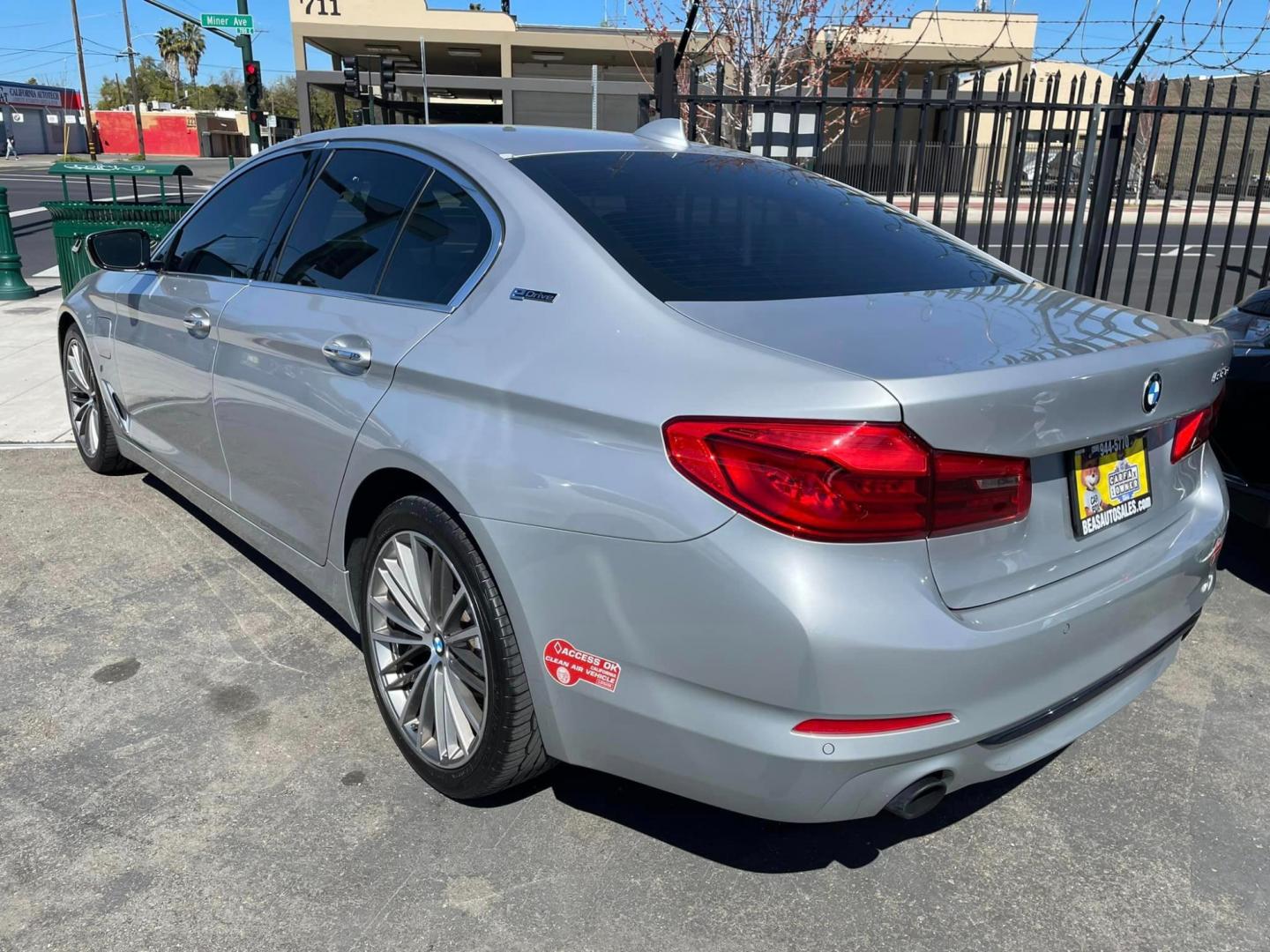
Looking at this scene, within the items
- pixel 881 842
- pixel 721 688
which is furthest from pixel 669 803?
pixel 721 688

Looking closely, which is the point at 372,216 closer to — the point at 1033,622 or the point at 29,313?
the point at 1033,622

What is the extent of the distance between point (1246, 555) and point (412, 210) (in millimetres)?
3912

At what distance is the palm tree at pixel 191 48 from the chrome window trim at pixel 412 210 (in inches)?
3881

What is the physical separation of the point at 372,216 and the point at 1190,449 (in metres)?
2.34

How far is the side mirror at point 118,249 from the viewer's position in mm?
4250

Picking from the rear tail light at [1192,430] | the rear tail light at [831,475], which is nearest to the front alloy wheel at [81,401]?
the rear tail light at [831,475]

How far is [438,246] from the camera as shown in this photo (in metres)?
2.70

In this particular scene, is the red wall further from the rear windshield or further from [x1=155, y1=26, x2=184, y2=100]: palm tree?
the rear windshield

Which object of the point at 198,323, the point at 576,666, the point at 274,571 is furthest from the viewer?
the point at 274,571

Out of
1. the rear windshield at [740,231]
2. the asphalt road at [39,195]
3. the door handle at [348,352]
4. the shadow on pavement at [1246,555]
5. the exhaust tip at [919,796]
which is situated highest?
the rear windshield at [740,231]

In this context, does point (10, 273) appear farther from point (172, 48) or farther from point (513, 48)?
point (172, 48)

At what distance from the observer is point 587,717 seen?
217cm

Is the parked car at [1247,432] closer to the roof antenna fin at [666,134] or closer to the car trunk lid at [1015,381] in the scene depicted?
the car trunk lid at [1015,381]

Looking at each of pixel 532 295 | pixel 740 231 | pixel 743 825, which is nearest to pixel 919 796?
pixel 743 825
